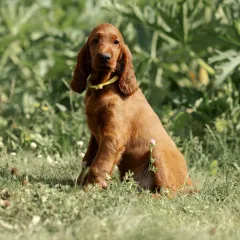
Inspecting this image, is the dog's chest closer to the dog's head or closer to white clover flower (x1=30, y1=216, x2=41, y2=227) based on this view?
the dog's head

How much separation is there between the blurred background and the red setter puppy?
1.31 meters

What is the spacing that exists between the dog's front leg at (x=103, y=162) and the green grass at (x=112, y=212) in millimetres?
118

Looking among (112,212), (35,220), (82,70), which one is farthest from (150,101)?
(35,220)

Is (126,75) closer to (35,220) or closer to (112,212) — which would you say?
(112,212)

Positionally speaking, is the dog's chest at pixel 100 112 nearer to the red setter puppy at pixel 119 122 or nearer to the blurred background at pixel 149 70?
the red setter puppy at pixel 119 122

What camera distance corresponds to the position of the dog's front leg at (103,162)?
14.8ft

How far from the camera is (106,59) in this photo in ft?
14.6

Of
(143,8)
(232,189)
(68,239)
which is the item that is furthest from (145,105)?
(143,8)

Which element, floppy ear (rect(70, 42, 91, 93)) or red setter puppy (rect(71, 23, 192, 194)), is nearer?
red setter puppy (rect(71, 23, 192, 194))

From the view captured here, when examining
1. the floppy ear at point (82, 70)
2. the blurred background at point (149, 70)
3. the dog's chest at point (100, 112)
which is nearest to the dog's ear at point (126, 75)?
the dog's chest at point (100, 112)

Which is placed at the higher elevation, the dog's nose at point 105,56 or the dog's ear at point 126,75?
the dog's nose at point 105,56

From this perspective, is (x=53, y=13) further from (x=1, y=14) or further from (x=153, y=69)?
(x=153, y=69)

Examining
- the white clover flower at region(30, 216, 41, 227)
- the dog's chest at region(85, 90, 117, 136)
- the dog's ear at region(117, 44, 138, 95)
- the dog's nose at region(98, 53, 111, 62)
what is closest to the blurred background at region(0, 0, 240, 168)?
the dog's ear at region(117, 44, 138, 95)

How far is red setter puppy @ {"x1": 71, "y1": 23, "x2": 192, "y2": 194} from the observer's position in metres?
4.52
